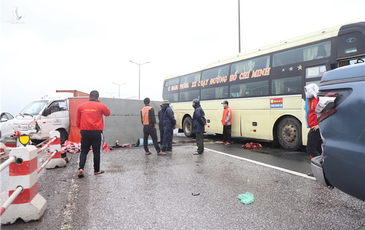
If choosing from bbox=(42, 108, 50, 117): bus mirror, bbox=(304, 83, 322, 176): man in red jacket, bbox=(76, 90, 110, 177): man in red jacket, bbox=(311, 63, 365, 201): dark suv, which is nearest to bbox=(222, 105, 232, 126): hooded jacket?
bbox=(304, 83, 322, 176): man in red jacket

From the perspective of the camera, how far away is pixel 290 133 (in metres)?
7.72

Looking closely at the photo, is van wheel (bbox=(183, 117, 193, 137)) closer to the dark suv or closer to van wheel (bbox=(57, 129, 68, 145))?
van wheel (bbox=(57, 129, 68, 145))

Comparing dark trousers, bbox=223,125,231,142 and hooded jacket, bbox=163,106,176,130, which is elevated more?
hooded jacket, bbox=163,106,176,130

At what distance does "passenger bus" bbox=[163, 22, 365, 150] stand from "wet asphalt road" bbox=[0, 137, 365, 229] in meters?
2.61

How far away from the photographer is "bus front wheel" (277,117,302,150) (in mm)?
7496

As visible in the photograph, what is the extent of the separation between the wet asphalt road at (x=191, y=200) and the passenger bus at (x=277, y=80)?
261cm

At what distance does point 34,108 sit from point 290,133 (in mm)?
10274

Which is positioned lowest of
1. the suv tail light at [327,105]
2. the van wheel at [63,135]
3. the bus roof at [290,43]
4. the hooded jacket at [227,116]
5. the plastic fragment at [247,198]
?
the plastic fragment at [247,198]

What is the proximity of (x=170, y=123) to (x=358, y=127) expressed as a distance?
20.6ft

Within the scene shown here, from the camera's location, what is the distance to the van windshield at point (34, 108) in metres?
9.48

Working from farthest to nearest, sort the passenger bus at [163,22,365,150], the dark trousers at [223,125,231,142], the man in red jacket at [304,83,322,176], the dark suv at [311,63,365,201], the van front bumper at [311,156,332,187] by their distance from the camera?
1. the dark trousers at [223,125,231,142]
2. the passenger bus at [163,22,365,150]
3. the man in red jacket at [304,83,322,176]
4. the van front bumper at [311,156,332,187]
5. the dark suv at [311,63,365,201]

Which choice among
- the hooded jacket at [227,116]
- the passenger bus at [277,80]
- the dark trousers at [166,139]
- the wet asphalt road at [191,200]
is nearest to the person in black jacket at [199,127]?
the dark trousers at [166,139]

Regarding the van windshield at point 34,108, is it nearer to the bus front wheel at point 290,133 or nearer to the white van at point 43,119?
the white van at point 43,119

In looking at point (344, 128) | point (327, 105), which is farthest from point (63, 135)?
point (344, 128)
